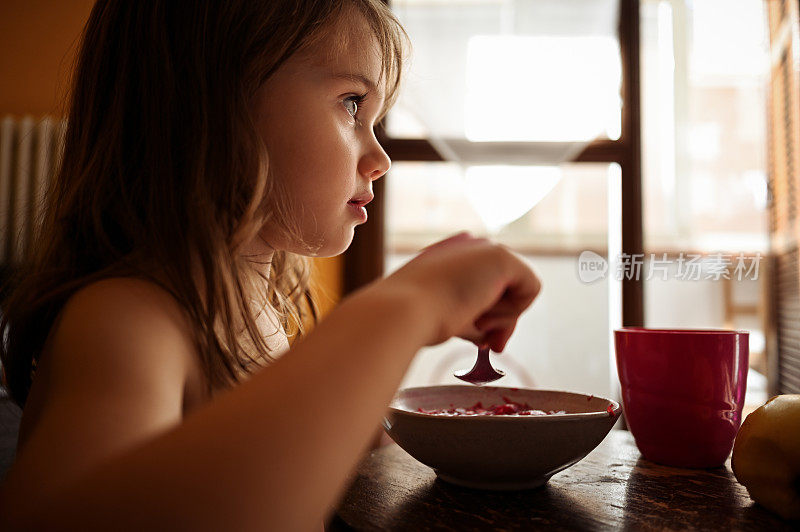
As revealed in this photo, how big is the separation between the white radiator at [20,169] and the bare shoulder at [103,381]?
1.93 metres

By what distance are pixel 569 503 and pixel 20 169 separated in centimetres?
235

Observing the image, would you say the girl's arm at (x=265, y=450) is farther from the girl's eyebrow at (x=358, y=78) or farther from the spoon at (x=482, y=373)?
the girl's eyebrow at (x=358, y=78)

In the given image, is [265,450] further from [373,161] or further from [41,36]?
[41,36]

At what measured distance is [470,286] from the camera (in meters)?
0.51

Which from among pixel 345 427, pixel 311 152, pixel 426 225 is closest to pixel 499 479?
pixel 345 427

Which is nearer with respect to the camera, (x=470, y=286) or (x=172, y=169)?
(x=470, y=286)

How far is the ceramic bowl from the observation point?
1.85ft

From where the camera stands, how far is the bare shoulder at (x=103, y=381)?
1.31ft

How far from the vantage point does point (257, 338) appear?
0.64m

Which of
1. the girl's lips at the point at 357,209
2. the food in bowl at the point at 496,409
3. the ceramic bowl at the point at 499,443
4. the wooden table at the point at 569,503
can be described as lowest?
the wooden table at the point at 569,503

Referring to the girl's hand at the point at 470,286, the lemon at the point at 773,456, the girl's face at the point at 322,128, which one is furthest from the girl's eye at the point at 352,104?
the lemon at the point at 773,456

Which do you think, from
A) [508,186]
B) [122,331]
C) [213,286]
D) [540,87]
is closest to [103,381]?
[122,331]

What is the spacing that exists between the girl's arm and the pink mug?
0.39 meters

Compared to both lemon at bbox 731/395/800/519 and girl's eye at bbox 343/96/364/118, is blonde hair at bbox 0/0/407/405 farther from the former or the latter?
lemon at bbox 731/395/800/519
